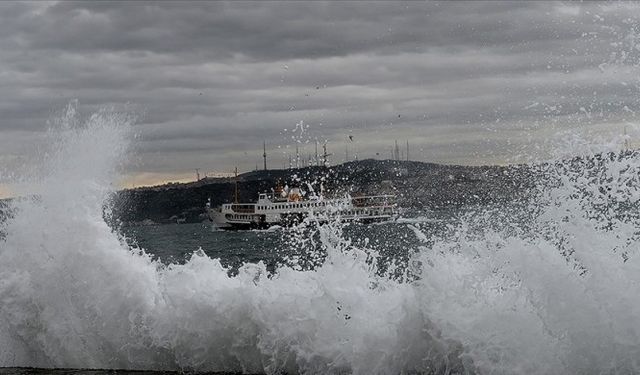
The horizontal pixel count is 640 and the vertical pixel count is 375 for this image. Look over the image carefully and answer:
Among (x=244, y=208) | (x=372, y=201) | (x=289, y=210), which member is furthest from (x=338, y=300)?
(x=244, y=208)

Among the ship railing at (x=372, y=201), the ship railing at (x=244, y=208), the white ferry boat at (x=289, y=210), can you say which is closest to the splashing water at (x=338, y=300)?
the white ferry boat at (x=289, y=210)

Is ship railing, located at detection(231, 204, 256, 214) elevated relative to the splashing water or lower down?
lower down

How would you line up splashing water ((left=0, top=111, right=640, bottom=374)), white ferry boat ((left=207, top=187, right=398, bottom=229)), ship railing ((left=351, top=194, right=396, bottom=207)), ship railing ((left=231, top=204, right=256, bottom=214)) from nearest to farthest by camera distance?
splashing water ((left=0, top=111, right=640, bottom=374))
white ferry boat ((left=207, top=187, right=398, bottom=229))
ship railing ((left=351, top=194, right=396, bottom=207))
ship railing ((left=231, top=204, right=256, bottom=214))

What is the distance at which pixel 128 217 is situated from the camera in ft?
495

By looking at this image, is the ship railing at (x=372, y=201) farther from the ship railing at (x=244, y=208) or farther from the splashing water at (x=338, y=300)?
the splashing water at (x=338, y=300)

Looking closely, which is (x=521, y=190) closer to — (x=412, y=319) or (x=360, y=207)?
(x=360, y=207)

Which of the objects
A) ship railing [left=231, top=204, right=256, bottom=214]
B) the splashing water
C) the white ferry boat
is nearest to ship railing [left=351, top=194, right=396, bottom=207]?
the white ferry boat

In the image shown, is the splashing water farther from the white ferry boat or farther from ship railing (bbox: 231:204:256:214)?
ship railing (bbox: 231:204:256:214)

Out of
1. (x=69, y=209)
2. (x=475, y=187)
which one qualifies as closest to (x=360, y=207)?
(x=475, y=187)

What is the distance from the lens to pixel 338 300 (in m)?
12.9

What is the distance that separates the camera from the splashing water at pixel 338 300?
11.2 metres

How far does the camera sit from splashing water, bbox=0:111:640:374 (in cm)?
1118

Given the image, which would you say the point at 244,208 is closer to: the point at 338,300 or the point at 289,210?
the point at 289,210

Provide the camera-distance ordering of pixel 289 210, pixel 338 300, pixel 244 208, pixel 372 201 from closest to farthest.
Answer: pixel 338 300
pixel 289 210
pixel 372 201
pixel 244 208
